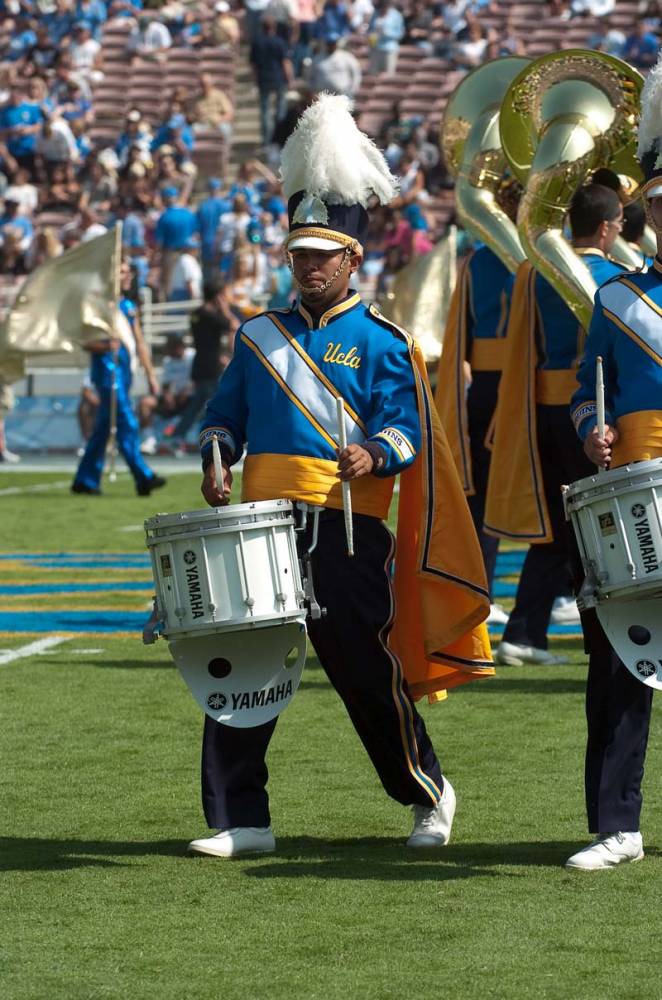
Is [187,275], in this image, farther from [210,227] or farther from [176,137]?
[176,137]

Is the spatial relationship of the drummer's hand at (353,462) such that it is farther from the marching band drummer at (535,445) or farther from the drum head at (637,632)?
the marching band drummer at (535,445)

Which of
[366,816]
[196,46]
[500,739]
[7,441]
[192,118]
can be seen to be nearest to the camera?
[366,816]

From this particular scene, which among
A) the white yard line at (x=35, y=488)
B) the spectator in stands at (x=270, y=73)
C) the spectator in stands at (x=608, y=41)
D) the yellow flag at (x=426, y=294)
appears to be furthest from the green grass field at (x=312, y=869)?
the spectator in stands at (x=270, y=73)

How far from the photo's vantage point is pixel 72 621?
10.1 m

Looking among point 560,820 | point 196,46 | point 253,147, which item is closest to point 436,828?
point 560,820

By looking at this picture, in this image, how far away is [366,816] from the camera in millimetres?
5867

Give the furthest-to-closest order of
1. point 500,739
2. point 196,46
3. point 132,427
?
point 196,46 < point 132,427 < point 500,739

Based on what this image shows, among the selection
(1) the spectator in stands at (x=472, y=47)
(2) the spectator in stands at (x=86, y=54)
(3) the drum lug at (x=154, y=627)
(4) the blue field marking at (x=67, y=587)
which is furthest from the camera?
(2) the spectator in stands at (x=86, y=54)

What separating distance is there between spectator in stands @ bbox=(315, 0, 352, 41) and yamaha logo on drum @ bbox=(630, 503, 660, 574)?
23.8 meters

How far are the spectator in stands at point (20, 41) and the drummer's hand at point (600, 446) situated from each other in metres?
26.3

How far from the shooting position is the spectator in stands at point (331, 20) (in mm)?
27828

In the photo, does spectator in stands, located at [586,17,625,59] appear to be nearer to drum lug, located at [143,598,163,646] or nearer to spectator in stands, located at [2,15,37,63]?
spectator in stands, located at [2,15,37,63]

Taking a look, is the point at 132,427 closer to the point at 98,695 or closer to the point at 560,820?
the point at 98,695

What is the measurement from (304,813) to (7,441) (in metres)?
16.8
